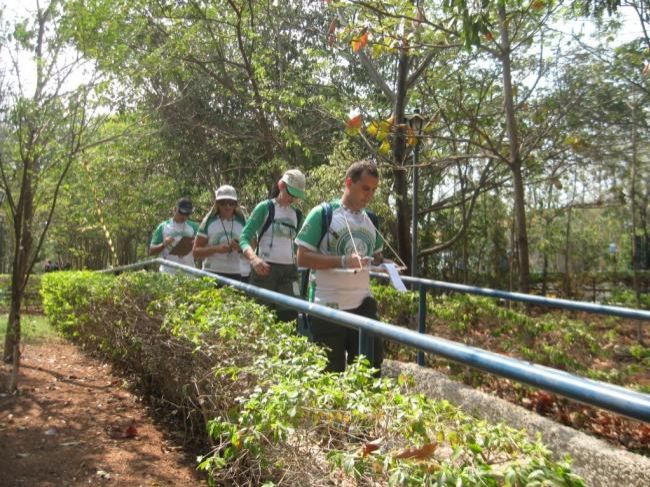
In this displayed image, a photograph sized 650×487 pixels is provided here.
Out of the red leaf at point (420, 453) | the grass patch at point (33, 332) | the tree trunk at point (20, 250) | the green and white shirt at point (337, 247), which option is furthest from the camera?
the grass patch at point (33, 332)

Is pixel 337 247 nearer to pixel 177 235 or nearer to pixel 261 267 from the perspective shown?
pixel 261 267

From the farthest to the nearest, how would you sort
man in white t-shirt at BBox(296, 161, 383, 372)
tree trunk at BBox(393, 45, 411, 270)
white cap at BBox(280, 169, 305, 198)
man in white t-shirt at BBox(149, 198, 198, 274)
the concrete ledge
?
tree trunk at BBox(393, 45, 411, 270)
man in white t-shirt at BBox(149, 198, 198, 274)
white cap at BBox(280, 169, 305, 198)
man in white t-shirt at BBox(296, 161, 383, 372)
the concrete ledge

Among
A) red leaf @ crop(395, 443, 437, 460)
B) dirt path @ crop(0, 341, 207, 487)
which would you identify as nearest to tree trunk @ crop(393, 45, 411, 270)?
dirt path @ crop(0, 341, 207, 487)

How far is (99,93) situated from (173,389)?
295 centimetres

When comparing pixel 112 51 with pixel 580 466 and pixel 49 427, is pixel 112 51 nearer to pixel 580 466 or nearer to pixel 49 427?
pixel 49 427

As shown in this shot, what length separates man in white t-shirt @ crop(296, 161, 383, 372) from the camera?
3.52 m

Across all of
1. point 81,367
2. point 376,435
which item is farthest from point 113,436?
point 376,435

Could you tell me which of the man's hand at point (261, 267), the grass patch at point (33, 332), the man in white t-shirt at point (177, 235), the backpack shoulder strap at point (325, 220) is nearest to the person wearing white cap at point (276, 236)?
the man's hand at point (261, 267)

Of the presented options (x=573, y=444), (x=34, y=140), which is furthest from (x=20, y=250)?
(x=573, y=444)

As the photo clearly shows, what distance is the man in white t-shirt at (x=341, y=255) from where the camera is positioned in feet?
11.5

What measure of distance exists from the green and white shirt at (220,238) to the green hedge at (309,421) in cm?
215

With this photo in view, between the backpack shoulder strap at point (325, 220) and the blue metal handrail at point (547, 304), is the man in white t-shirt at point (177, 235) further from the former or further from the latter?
the backpack shoulder strap at point (325, 220)

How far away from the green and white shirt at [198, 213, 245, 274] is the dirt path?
136 centimetres

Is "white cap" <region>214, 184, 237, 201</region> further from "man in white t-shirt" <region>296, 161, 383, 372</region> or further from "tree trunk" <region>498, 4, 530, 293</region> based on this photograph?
"tree trunk" <region>498, 4, 530, 293</region>
